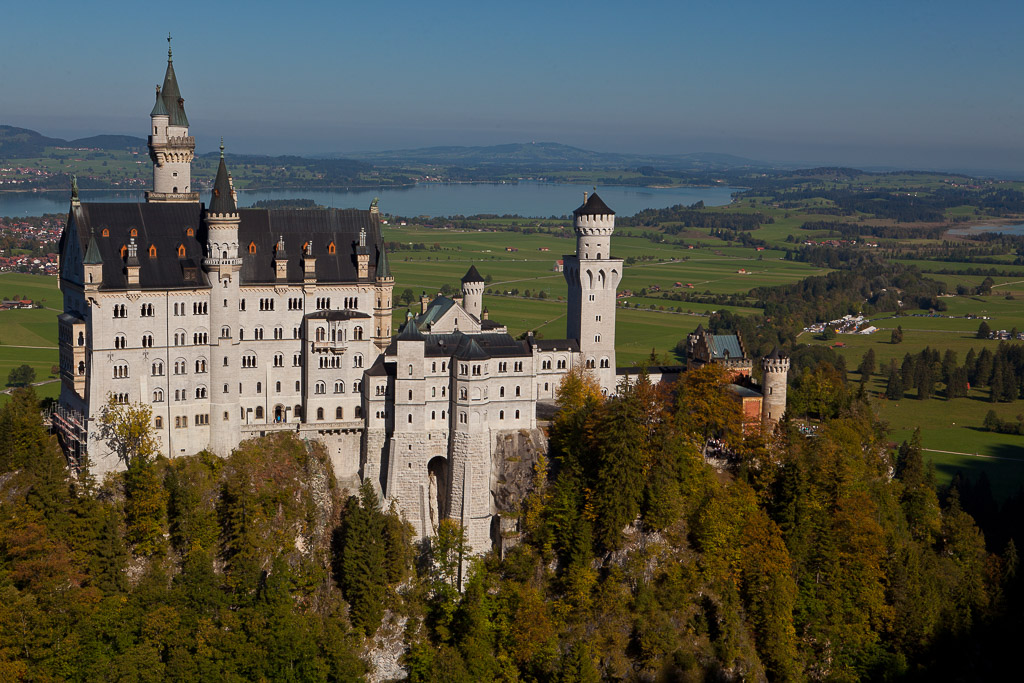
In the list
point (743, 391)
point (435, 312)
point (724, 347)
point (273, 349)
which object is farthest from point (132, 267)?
point (724, 347)

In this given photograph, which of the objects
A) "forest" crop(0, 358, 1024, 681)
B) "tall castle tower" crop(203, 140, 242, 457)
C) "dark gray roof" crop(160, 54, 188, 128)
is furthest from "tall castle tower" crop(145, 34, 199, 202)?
"forest" crop(0, 358, 1024, 681)

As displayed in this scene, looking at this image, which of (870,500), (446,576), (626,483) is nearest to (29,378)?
(446,576)

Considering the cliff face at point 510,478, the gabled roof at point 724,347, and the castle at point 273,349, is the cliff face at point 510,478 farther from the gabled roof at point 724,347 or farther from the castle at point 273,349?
the gabled roof at point 724,347

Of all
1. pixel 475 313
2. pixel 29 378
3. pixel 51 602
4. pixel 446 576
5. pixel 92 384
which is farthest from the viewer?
pixel 29 378

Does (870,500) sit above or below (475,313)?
below

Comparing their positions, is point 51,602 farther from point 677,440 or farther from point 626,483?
point 677,440

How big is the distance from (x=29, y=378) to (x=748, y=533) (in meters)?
88.1

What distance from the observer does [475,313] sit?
277 ft

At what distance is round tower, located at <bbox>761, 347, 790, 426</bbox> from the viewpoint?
262ft

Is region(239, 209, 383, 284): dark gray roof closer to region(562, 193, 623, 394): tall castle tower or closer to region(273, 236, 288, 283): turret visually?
region(273, 236, 288, 283): turret

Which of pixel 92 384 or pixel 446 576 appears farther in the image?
pixel 446 576

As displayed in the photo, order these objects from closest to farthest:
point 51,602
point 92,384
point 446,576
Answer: point 51,602 < point 92,384 < point 446,576

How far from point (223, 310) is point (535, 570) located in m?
25.4

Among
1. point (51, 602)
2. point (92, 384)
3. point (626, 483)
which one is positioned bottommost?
point (51, 602)
